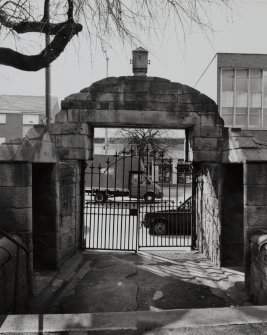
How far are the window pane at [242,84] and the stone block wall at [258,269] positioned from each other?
2086 cm

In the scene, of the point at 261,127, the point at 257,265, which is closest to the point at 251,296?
the point at 257,265

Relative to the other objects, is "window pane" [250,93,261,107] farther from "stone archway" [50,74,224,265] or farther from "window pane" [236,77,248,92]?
"stone archway" [50,74,224,265]

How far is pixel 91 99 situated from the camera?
780cm

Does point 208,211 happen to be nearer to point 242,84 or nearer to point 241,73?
point 242,84

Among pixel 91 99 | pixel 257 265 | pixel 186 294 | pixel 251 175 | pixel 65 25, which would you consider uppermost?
pixel 65 25

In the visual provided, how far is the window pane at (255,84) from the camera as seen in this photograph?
79.2ft

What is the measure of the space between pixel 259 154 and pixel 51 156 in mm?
3639

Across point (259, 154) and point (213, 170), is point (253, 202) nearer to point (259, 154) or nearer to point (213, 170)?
point (259, 154)

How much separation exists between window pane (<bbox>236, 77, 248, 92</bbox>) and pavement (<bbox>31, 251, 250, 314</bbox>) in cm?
1900

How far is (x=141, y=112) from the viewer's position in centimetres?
777

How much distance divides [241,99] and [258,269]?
2129cm

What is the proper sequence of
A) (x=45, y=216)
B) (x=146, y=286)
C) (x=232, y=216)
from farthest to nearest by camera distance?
(x=232, y=216), (x=45, y=216), (x=146, y=286)


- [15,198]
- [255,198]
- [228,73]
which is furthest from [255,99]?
[15,198]

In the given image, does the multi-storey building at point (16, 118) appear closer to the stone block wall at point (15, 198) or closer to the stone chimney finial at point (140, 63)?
the stone chimney finial at point (140, 63)
